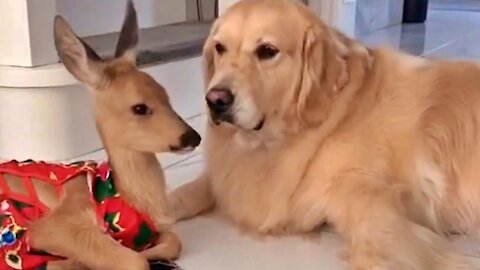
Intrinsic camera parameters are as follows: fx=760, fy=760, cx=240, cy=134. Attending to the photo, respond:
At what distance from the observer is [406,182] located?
1.48m

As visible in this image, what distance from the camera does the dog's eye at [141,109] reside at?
1.29 meters

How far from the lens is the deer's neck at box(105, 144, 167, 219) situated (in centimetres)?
132

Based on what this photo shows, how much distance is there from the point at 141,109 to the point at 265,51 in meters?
0.29

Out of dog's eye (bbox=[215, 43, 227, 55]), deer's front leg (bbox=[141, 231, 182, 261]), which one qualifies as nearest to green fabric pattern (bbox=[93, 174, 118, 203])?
deer's front leg (bbox=[141, 231, 182, 261])

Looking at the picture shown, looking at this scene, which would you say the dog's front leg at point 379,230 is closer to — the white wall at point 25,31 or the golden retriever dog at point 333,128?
the golden retriever dog at point 333,128

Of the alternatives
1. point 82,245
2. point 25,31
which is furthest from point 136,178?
point 25,31

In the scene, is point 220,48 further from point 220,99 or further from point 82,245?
point 82,245

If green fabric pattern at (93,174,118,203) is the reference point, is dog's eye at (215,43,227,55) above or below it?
above

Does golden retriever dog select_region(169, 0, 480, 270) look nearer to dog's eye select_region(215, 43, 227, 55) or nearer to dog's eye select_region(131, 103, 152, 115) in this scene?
dog's eye select_region(215, 43, 227, 55)

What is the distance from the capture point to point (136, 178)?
1323 millimetres

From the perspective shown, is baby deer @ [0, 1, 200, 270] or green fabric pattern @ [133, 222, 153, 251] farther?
green fabric pattern @ [133, 222, 153, 251]

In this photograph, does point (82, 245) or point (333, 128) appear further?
point (333, 128)

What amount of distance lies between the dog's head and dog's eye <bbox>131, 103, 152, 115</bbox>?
15 cm

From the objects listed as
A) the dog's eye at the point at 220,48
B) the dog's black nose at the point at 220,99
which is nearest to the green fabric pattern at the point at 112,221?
the dog's black nose at the point at 220,99
